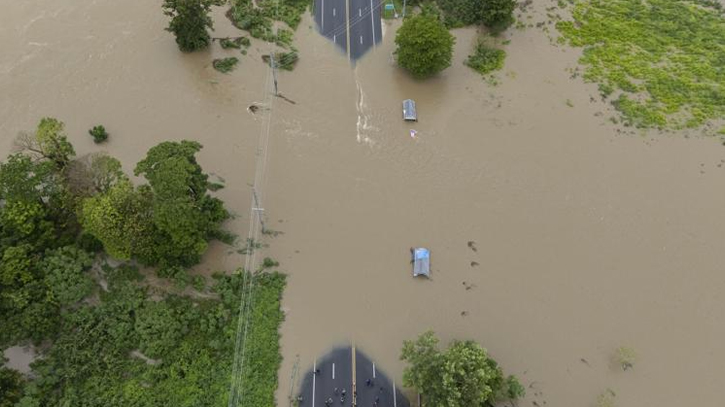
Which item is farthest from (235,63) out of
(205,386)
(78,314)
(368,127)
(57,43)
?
(205,386)

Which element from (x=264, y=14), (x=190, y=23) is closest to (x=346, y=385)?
(x=190, y=23)

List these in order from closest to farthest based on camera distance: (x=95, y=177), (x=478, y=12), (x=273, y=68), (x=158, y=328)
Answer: (x=158, y=328), (x=95, y=177), (x=273, y=68), (x=478, y=12)

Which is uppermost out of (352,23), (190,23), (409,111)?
(190,23)

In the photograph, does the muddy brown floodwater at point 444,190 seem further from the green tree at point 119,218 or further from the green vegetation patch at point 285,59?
the green tree at point 119,218

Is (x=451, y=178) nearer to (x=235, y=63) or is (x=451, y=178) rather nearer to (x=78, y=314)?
(x=235, y=63)

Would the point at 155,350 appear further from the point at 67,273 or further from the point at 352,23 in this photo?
the point at 352,23

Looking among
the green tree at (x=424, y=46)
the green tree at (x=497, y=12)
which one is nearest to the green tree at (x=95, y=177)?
the green tree at (x=424, y=46)

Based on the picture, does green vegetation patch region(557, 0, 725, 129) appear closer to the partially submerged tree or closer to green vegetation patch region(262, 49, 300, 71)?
green vegetation patch region(262, 49, 300, 71)
